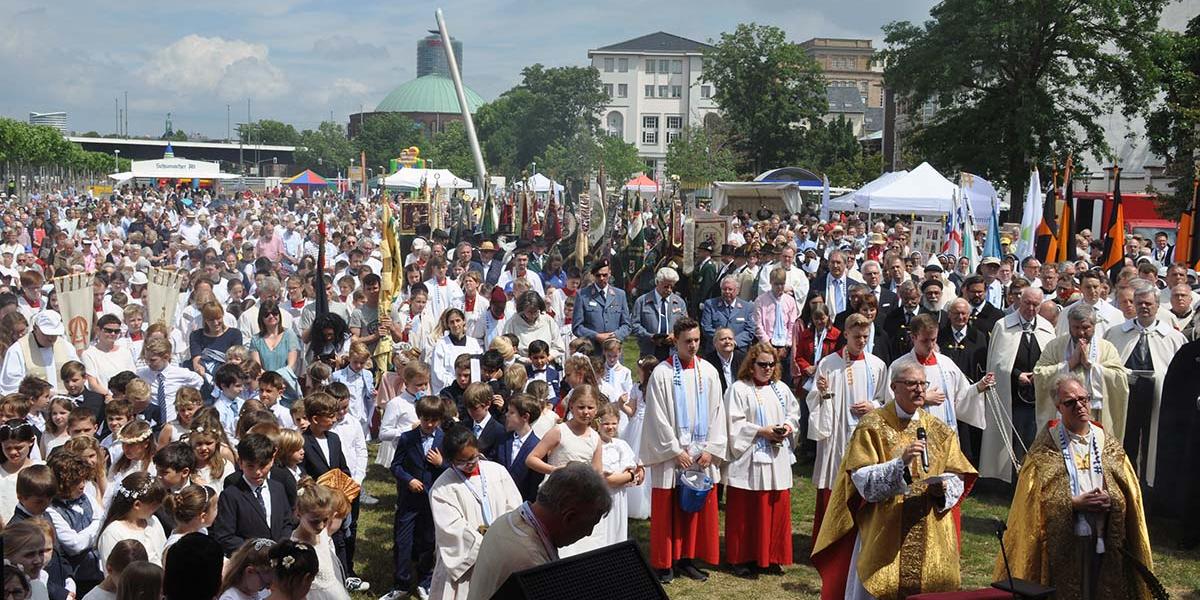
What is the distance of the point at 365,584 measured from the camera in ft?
26.1

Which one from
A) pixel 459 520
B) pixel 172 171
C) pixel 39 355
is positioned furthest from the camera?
pixel 172 171

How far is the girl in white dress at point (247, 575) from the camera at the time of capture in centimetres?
473

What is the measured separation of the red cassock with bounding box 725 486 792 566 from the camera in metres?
8.30

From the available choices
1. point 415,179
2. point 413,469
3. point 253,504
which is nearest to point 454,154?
point 415,179

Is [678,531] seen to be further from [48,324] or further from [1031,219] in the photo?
[1031,219]

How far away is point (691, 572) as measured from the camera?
8.34 metres

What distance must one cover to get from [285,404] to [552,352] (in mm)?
2370

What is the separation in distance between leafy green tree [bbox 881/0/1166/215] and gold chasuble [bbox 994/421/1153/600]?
3288cm

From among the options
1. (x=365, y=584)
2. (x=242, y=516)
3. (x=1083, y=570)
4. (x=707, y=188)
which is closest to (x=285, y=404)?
(x=365, y=584)

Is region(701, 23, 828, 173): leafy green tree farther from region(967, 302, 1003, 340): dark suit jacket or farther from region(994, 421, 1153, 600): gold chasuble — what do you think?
region(994, 421, 1153, 600): gold chasuble

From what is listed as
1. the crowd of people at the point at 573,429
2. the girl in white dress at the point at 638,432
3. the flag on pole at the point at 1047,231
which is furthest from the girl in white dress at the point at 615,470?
the flag on pole at the point at 1047,231

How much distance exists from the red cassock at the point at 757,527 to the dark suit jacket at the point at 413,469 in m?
2.08

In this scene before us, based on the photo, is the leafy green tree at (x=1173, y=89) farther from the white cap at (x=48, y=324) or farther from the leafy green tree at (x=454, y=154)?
the leafy green tree at (x=454, y=154)

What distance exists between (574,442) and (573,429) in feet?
0.32
